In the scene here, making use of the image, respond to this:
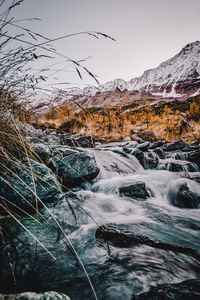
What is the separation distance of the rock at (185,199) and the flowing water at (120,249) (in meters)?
0.14

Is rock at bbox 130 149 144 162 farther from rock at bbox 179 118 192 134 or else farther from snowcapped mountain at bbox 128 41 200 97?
snowcapped mountain at bbox 128 41 200 97

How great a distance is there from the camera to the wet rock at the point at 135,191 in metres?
4.30

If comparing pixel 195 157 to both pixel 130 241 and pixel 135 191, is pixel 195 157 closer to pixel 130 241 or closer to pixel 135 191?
pixel 135 191

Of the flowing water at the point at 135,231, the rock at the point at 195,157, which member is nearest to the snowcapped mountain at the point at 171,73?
the rock at the point at 195,157

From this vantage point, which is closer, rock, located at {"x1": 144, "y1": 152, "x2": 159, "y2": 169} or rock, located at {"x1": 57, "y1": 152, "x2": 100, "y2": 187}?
rock, located at {"x1": 57, "y1": 152, "x2": 100, "y2": 187}

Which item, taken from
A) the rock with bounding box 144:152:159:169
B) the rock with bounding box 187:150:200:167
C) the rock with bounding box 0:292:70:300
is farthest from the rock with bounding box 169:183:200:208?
the rock with bounding box 0:292:70:300

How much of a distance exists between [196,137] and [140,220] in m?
10.8

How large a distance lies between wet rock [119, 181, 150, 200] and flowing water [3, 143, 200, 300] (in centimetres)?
13

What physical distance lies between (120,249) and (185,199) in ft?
8.95

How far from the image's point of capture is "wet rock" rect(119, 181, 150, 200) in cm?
430

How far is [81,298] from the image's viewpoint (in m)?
1.48

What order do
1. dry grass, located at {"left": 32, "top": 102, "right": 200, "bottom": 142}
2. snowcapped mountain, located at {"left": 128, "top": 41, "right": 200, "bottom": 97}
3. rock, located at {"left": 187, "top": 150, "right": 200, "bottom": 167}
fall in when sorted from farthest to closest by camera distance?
snowcapped mountain, located at {"left": 128, "top": 41, "right": 200, "bottom": 97}, dry grass, located at {"left": 32, "top": 102, "right": 200, "bottom": 142}, rock, located at {"left": 187, "top": 150, "right": 200, "bottom": 167}

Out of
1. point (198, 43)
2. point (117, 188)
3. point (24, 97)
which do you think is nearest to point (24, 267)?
point (24, 97)

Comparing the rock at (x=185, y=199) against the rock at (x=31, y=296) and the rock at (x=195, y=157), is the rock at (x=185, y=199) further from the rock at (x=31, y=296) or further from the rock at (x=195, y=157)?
the rock at (x=31, y=296)
